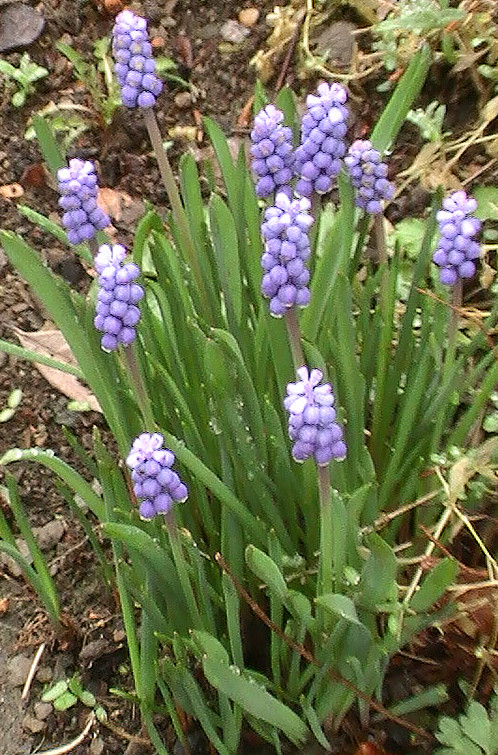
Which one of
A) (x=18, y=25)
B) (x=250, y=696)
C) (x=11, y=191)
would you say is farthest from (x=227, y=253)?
(x=18, y=25)

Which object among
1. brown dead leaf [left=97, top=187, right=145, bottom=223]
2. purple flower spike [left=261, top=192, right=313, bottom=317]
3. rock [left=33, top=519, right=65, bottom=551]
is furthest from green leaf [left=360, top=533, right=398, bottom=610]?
brown dead leaf [left=97, top=187, right=145, bottom=223]

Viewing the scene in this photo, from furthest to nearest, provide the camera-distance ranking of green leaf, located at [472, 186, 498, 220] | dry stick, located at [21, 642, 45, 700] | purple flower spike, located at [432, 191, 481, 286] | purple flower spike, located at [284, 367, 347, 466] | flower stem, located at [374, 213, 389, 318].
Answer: green leaf, located at [472, 186, 498, 220]
dry stick, located at [21, 642, 45, 700]
flower stem, located at [374, 213, 389, 318]
purple flower spike, located at [432, 191, 481, 286]
purple flower spike, located at [284, 367, 347, 466]

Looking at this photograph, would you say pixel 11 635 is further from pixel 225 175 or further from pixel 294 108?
pixel 294 108

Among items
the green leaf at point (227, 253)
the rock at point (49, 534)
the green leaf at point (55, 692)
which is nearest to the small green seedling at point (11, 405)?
the rock at point (49, 534)

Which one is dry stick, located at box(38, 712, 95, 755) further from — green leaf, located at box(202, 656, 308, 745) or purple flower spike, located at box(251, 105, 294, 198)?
purple flower spike, located at box(251, 105, 294, 198)

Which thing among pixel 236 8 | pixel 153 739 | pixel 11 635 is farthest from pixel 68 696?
pixel 236 8

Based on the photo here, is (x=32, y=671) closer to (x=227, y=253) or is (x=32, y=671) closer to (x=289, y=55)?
(x=227, y=253)

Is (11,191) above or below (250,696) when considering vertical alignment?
above
